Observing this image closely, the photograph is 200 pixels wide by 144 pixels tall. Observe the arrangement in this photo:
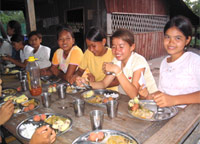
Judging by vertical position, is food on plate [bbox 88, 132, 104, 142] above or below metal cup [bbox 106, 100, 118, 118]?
below

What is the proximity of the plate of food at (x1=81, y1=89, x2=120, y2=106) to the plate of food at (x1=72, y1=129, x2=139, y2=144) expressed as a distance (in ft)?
1.77

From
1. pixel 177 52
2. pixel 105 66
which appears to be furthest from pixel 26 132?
pixel 177 52

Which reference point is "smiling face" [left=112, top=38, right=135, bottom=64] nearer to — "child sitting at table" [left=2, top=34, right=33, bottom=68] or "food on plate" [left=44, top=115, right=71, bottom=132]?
"food on plate" [left=44, top=115, right=71, bottom=132]

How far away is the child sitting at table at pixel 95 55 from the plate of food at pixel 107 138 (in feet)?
4.41

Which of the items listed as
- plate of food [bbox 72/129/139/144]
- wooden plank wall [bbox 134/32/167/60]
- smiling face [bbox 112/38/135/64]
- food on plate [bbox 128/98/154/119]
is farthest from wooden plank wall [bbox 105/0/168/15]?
plate of food [bbox 72/129/139/144]

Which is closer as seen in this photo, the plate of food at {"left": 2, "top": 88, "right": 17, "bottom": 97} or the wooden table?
the wooden table

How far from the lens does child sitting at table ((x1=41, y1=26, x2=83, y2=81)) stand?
2801 mm

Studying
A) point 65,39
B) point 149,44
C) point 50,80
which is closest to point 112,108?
point 50,80

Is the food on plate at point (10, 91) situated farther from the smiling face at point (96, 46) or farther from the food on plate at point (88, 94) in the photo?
the smiling face at point (96, 46)

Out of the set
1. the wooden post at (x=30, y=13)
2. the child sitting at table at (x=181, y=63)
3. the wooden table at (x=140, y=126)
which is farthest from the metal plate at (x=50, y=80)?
the wooden post at (x=30, y=13)

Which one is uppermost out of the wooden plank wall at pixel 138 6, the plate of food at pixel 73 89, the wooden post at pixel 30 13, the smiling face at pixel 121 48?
the wooden plank wall at pixel 138 6

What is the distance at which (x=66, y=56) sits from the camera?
3078mm

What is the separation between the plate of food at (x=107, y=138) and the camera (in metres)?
1.07

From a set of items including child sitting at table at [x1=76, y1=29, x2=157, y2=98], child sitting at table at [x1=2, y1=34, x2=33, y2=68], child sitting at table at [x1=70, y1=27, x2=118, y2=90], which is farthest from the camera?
child sitting at table at [x1=2, y1=34, x2=33, y2=68]
